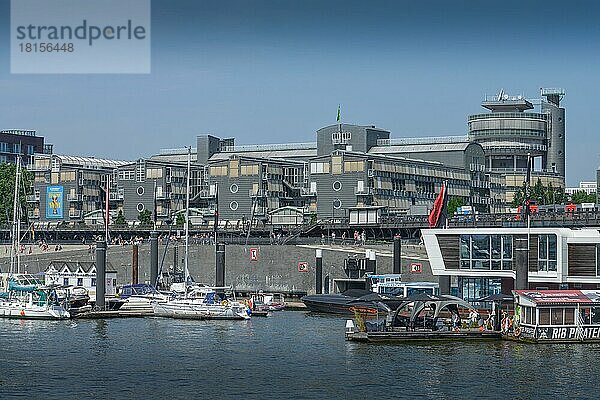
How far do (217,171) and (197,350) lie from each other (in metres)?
97.0

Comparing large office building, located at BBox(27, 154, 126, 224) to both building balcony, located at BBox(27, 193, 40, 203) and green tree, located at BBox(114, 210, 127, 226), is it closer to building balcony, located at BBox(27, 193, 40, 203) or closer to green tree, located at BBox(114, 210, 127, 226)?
building balcony, located at BBox(27, 193, 40, 203)

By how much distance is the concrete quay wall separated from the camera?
108062 mm

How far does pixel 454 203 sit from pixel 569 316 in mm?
93757

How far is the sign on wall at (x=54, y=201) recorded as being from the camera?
171 meters

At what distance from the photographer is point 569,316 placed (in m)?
66.8

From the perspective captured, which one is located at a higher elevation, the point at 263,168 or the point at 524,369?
the point at 263,168

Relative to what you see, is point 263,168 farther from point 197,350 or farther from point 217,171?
point 197,350

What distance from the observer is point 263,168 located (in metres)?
160

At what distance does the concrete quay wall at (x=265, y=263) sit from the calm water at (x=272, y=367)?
3121 centimetres

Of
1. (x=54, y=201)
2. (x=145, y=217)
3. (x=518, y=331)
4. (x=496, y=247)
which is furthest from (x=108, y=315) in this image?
(x=54, y=201)

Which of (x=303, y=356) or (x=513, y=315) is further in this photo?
(x=513, y=315)

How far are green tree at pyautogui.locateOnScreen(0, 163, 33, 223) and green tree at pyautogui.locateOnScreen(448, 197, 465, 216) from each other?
5943 cm

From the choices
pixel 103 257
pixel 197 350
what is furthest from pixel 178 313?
pixel 197 350

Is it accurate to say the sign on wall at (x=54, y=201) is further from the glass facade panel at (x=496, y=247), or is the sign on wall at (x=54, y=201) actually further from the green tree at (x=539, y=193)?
the glass facade panel at (x=496, y=247)
